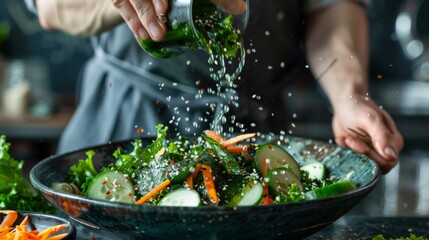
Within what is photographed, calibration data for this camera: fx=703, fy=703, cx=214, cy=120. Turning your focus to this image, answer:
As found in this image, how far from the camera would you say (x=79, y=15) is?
81.3 inches

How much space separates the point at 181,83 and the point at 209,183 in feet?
3.23

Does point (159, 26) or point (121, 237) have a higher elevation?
point (159, 26)

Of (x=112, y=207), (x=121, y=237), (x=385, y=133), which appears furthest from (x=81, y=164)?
(x=385, y=133)

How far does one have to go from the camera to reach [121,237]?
4.26ft

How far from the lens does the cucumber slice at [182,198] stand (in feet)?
4.16

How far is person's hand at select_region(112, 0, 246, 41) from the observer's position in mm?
1494

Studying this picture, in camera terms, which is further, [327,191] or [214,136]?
[214,136]

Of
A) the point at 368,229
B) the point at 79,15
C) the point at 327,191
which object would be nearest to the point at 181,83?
the point at 79,15

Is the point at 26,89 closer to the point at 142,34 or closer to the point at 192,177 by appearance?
the point at 142,34

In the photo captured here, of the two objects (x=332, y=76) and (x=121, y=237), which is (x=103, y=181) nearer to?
(x=121, y=237)

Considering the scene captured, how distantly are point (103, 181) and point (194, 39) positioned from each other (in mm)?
381

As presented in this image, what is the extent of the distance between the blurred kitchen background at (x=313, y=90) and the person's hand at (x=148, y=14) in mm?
1798

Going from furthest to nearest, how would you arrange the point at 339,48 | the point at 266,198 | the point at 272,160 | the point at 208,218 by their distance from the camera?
the point at 339,48 < the point at 272,160 < the point at 266,198 < the point at 208,218

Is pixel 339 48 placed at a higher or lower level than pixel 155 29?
lower
